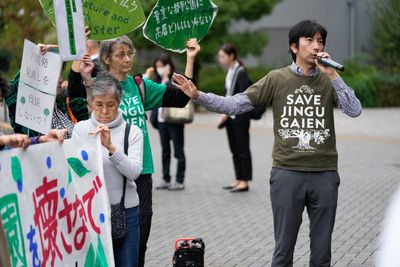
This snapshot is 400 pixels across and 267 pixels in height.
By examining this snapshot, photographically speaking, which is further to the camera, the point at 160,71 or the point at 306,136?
the point at 160,71

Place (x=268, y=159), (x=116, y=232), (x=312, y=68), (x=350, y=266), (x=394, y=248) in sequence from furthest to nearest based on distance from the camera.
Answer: (x=268, y=159) < (x=350, y=266) < (x=312, y=68) < (x=116, y=232) < (x=394, y=248)

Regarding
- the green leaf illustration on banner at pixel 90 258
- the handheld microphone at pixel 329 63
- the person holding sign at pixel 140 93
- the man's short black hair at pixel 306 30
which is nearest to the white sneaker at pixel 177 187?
the person holding sign at pixel 140 93

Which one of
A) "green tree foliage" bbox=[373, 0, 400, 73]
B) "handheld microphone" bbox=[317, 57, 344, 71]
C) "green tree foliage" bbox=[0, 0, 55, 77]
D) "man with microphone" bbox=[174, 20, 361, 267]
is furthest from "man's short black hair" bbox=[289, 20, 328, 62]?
"green tree foliage" bbox=[373, 0, 400, 73]

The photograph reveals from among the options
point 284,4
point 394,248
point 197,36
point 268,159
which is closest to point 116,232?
point 197,36

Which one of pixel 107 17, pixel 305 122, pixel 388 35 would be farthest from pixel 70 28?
pixel 388 35

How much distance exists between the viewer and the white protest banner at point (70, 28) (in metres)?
5.86

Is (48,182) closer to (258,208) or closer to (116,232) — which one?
(116,232)

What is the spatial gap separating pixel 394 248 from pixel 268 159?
13168mm

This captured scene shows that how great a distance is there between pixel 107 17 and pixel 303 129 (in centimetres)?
151

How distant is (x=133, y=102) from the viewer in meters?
6.36

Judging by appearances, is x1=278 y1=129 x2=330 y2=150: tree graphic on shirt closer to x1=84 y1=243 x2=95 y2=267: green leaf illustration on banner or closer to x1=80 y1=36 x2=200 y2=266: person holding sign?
x1=80 y1=36 x2=200 y2=266: person holding sign

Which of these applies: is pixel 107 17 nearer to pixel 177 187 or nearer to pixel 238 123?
pixel 238 123

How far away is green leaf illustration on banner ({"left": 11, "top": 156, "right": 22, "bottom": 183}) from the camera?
5.13 meters

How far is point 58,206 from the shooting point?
17.7ft
